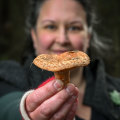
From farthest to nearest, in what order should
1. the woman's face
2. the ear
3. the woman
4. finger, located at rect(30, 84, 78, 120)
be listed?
the ear → the woman's face → the woman → finger, located at rect(30, 84, 78, 120)

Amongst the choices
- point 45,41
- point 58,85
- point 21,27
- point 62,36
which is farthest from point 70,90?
point 21,27

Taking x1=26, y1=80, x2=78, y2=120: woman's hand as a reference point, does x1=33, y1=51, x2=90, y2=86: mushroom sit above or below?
above

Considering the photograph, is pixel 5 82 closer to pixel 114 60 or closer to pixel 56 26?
pixel 56 26

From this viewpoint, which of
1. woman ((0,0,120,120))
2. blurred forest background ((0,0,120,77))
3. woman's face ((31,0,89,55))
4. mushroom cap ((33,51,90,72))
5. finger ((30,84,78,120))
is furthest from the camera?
blurred forest background ((0,0,120,77))

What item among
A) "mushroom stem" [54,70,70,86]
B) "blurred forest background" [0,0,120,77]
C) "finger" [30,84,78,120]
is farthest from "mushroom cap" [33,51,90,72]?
"blurred forest background" [0,0,120,77]

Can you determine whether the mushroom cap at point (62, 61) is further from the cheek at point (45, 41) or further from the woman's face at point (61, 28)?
the cheek at point (45, 41)

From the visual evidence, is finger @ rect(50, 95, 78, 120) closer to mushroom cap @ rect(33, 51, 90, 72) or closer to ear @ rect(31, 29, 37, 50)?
mushroom cap @ rect(33, 51, 90, 72)

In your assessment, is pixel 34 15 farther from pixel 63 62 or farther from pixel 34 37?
pixel 63 62

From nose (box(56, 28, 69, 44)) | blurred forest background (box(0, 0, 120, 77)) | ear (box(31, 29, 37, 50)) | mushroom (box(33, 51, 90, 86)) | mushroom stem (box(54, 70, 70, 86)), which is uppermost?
mushroom (box(33, 51, 90, 86))
